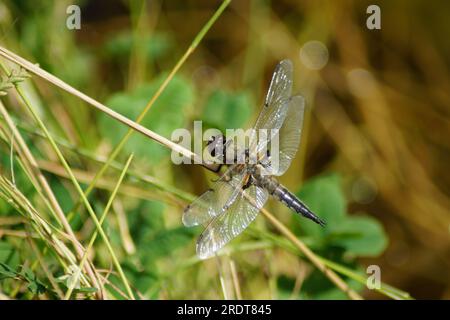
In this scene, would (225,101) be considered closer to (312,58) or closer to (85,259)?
(85,259)

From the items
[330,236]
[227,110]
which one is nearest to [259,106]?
[227,110]

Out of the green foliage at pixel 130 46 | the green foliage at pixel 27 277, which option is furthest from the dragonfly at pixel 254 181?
the green foliage at pixel 130 46

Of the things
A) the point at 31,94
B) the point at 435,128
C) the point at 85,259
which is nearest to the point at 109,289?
the point at 85,259

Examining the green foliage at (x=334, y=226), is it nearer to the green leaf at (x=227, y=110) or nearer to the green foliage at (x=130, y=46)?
the green leaf at (x=227, y=110)

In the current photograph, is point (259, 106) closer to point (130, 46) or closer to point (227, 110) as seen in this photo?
point (130, 46)

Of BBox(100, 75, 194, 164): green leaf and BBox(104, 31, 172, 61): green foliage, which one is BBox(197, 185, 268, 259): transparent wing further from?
BBox(104, 31, 172, 61): green foliage
